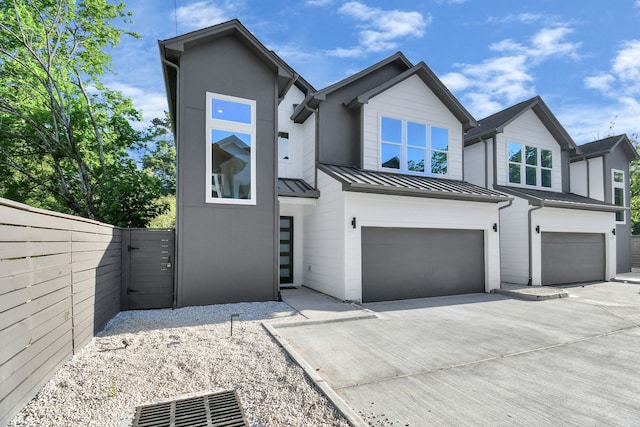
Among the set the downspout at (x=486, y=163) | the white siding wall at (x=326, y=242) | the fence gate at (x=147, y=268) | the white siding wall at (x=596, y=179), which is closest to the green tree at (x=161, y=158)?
the white siding wall at (x=326, y=242)

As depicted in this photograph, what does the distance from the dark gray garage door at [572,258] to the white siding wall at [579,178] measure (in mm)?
3394

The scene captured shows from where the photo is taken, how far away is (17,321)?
282cm

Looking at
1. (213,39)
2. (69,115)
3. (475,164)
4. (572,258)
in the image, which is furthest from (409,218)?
(69,115)

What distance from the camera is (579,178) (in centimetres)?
1539

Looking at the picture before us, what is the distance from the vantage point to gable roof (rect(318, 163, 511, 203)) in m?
7.77

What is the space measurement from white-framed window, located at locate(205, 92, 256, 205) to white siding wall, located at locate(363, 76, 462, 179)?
3.48 metres

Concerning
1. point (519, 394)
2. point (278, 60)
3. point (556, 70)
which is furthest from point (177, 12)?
point (556, 70)

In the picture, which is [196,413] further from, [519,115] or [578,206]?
[519,115]

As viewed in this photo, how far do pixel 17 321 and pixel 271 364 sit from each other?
101 inches

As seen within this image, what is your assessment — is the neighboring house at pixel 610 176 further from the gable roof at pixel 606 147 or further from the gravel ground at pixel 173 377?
the gravel ground at pixel 173 377

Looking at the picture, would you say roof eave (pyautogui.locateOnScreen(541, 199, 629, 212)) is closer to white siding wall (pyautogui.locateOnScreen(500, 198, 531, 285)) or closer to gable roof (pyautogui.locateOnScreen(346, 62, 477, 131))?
white siding wall (pyautogui.locateOnScreen(500, 198, 531, 285))

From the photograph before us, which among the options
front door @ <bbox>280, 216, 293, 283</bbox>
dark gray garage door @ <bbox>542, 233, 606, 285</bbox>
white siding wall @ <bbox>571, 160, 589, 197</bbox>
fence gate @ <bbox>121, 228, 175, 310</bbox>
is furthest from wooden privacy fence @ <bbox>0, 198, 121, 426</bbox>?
white siding wall @ <bbox>571, 160, 589, 197</bbox>

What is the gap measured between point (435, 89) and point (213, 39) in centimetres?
691

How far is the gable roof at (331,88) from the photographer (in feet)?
30.0
